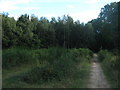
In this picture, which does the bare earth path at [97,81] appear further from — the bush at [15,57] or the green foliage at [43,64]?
the bush at [15,57]

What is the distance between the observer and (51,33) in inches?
1698

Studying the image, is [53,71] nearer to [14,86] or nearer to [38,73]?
[38,73]

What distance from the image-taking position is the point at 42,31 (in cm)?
4547

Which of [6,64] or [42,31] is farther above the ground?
[42,31]

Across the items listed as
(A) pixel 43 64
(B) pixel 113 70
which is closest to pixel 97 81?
(B) pixel 113 70

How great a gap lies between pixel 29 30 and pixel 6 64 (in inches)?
960

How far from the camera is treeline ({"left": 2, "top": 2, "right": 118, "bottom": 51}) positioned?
32.8 meters

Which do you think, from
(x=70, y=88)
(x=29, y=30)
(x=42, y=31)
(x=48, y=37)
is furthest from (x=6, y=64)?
(x=42, y=31)

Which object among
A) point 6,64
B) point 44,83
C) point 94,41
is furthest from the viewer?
point 94,41

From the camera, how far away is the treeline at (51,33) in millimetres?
32781

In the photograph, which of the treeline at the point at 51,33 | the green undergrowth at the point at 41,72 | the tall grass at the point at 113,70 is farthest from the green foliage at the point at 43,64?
the treeline at the point at 51,33

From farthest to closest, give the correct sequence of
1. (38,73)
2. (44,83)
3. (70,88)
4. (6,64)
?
(6,64) < (38,73) < (44,83) < (70,88)

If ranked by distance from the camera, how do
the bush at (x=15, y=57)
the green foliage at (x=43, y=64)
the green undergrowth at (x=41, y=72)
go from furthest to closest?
the bush at (x=15, y=57) < the green foliage at (x=43, y=64) < the green undergrowth at (x=41, y=72)

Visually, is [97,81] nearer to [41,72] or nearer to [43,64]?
[41,72]
